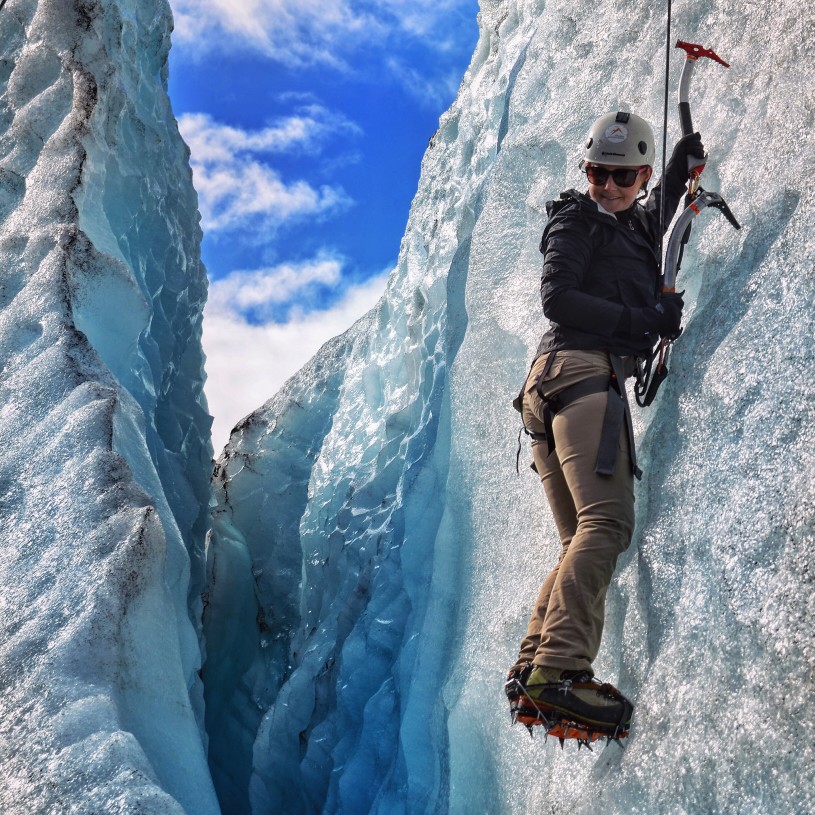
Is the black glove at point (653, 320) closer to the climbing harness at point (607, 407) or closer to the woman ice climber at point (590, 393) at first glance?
the woman ice climber at point (590, 393)

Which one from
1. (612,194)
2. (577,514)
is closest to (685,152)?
(612,194)

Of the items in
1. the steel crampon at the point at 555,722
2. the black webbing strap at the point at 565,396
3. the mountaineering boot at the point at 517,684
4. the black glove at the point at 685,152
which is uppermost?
the black glove at the point at 685,152

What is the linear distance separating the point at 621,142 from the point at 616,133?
4 centimetres

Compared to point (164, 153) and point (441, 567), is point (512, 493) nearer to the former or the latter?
point (441, 567)

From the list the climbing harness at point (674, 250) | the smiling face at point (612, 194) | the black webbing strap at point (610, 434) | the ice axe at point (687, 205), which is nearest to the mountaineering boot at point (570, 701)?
the black webbing strap at point (610, 434)

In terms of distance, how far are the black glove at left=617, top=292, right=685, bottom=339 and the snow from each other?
0.64ft

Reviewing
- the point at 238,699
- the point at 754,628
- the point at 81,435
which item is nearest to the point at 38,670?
the point at 81,435

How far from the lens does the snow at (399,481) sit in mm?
2699

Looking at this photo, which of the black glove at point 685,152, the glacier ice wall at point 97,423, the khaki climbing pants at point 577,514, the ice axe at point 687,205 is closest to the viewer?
the khaki climbing pants at point 577,514

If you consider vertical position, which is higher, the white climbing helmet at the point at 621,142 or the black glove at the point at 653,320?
the white climbing helmet at the point at 621,142

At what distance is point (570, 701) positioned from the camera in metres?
2.52

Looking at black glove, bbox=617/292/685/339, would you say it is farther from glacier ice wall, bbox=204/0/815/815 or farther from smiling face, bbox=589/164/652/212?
smiling face, bbox=589/164/652/212

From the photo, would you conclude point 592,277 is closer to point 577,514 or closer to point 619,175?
point 619,175

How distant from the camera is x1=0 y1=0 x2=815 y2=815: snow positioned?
2.70 m
